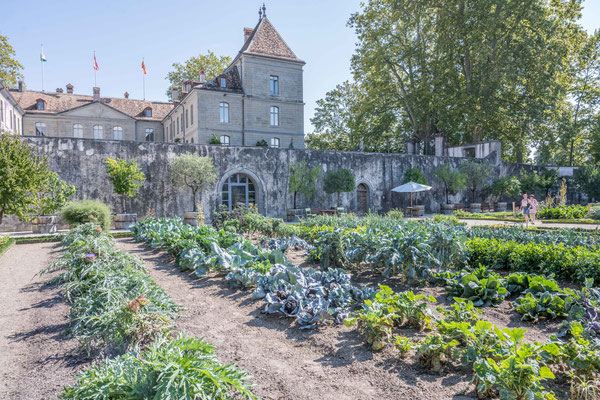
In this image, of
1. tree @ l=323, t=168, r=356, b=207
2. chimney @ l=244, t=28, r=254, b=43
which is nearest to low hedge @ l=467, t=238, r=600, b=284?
tree @ l=323, t=168, r=356, b=207

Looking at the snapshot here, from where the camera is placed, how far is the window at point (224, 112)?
91.3 ft

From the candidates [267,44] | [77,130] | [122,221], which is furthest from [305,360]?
[77,130]

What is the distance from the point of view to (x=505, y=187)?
25.1 m

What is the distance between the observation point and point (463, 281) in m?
4.76

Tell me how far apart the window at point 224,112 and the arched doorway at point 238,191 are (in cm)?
1123

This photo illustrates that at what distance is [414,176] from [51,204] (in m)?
18.2

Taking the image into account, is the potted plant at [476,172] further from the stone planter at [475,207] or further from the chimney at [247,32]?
the chimney at [247,32]

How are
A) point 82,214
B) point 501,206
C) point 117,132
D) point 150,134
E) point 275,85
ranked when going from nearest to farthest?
point 82,214, point 501,206, point 275,85, point 117,132, point 150,134

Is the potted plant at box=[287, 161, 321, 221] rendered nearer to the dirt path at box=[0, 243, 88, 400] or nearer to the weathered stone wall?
the weathered stone wall

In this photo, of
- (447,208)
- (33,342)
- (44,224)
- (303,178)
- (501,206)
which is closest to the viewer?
(33,342)

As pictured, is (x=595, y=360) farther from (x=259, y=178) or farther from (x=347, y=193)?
(x=347, y=193)

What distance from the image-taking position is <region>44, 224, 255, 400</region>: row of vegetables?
2.09m

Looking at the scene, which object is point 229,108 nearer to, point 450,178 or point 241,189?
point 241,189

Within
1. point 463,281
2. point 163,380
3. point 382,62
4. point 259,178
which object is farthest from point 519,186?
point 163,380
